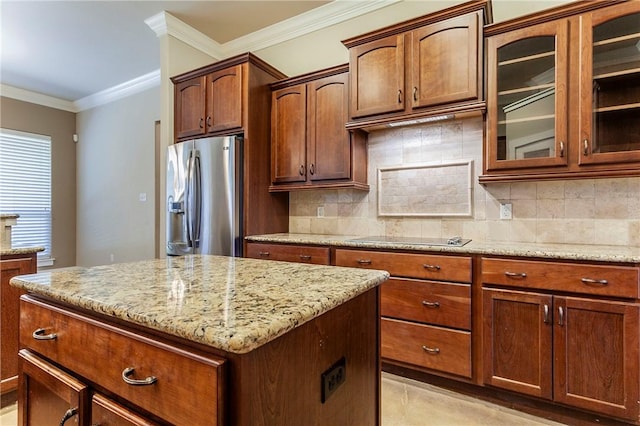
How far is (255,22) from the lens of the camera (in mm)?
3400

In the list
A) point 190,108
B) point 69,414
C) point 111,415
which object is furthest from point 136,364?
point 190,108

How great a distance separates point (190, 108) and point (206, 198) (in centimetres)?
99

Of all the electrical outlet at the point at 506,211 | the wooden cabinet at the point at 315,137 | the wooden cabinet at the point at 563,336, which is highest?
the wooden cabinet at the point at 315,137

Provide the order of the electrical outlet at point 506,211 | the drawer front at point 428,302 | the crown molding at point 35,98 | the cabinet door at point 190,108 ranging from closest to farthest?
the drawer front at point 428,302, the electrical outlet at point 506,211, the cabinet door at point 190,108, the crown molding at point 35,98

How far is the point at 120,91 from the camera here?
5176 mm

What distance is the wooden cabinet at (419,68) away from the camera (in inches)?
85.9

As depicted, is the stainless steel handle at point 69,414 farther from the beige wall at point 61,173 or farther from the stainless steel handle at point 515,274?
the beige wall at point 61,173

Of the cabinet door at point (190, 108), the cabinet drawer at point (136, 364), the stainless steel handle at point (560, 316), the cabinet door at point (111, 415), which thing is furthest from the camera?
the cabinet door at point (190, 108)

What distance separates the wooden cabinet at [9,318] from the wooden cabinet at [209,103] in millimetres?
1720

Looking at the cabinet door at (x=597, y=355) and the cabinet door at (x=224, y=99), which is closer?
the cabinet door at (x=597, y=355)

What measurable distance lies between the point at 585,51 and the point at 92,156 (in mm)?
6511

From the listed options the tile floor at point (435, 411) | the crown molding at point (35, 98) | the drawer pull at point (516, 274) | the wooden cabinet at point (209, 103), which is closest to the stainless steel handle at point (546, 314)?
the drawer pull at point (516, 274)

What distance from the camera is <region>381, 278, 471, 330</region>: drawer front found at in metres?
1.98

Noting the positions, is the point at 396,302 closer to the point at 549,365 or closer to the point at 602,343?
the point at 549,365
